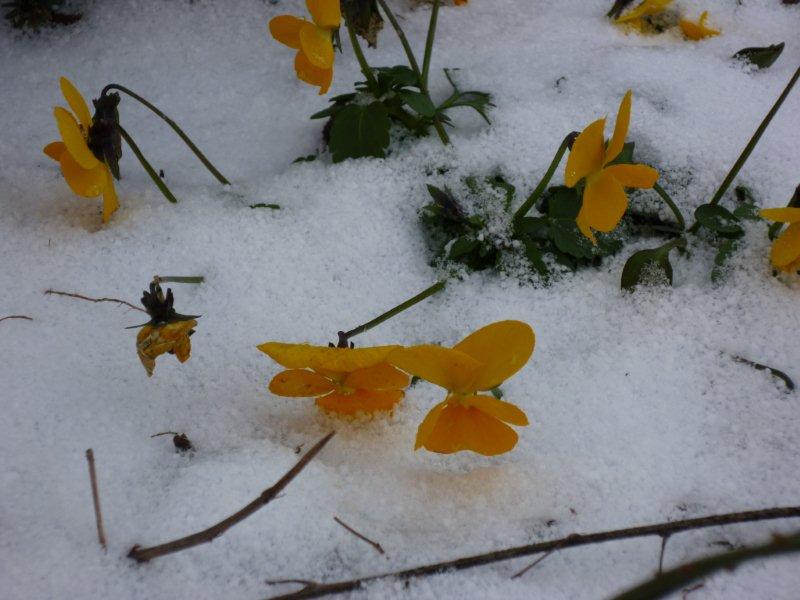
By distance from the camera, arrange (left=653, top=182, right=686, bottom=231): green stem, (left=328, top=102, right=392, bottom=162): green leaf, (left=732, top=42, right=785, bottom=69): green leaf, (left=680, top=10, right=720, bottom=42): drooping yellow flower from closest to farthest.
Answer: (left=653, top=182, right=686, bottom=231): green stem < (left=328, top=102, right=392, bottom=162): green leaf < (left=732, top=42, right=785, bottom=69): green leaf < (left=680, top=10, right=720, bottom=42): drooping yellow flower

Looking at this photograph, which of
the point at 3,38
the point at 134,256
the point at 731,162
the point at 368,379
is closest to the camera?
the point at 368,379

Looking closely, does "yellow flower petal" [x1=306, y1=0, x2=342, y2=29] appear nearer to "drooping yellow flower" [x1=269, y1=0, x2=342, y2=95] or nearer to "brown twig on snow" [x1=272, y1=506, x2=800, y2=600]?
"drooping yellow flower" [x1=269, y1=0, x2=342, y2=95]

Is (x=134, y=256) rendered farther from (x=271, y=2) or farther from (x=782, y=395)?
(x=782, y=395)

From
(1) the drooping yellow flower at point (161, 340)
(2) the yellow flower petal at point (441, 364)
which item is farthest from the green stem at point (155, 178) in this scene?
(2) the yellow flower petal at point (441, 364)

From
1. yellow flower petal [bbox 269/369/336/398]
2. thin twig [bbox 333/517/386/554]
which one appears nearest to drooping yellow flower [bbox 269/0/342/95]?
yellow flower petal [bbox 269/369/336/398]

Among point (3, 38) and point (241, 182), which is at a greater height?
point (3, 38)

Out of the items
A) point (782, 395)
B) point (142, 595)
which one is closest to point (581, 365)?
point (782, 395)

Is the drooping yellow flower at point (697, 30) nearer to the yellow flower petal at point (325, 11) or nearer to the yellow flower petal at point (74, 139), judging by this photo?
the yellow flower petal at point (325, 11)

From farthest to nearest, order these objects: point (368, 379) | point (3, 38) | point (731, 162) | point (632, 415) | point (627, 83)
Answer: point (3, 38)
point (627, 83)
point (731, 162)
point (632, 415)
point (368, 379)
